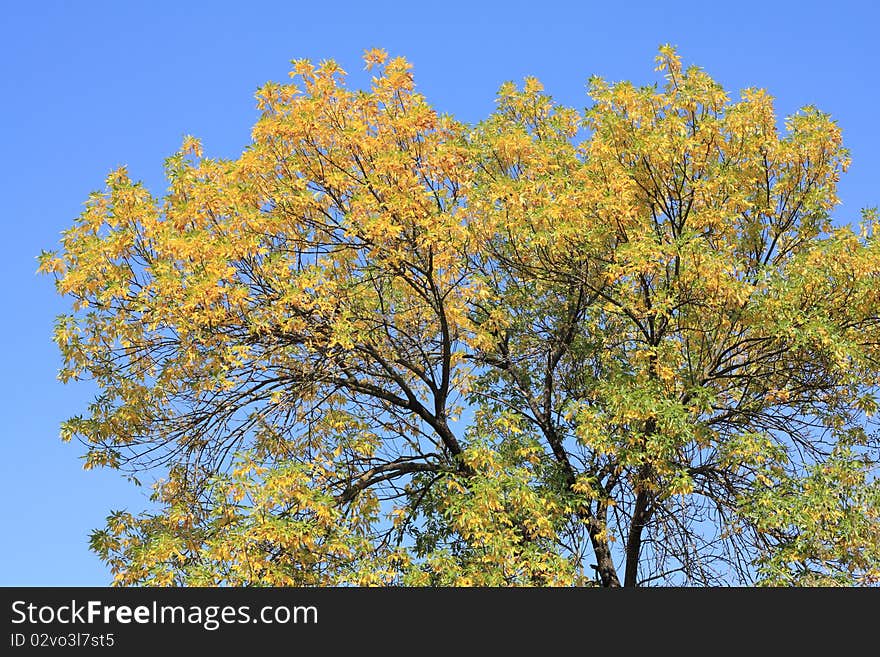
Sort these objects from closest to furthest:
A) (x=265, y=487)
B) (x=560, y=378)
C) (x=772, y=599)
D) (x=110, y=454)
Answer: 1. (x=772, y=599)
2. (x=265, y=487)
3. (x=110, y=454)
4. (x=560, y=378)

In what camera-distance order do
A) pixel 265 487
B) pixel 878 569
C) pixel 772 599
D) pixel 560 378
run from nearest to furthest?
pixel 772 599 → pixel 265 487 → pixel 878 569 → pixel 560 378

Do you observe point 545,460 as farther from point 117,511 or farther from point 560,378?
point 117,511

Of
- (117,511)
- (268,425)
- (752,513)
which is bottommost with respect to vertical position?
(752,513)

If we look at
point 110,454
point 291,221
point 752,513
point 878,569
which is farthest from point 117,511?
point 878,569

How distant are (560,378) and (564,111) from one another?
4.29 metres

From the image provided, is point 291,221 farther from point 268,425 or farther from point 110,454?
point 110,454

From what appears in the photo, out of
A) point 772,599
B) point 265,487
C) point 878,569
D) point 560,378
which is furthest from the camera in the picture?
point 560,378

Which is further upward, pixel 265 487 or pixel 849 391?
pixel 849 391

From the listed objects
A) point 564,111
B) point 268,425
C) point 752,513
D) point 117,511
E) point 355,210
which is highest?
point 564,111

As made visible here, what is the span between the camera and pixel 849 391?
13883 millimetres

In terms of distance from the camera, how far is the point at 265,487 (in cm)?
1151

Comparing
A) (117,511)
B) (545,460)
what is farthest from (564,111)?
(117,511)

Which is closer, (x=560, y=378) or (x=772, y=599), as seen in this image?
(x=772, y=599)

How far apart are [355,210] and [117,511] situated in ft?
16.9
